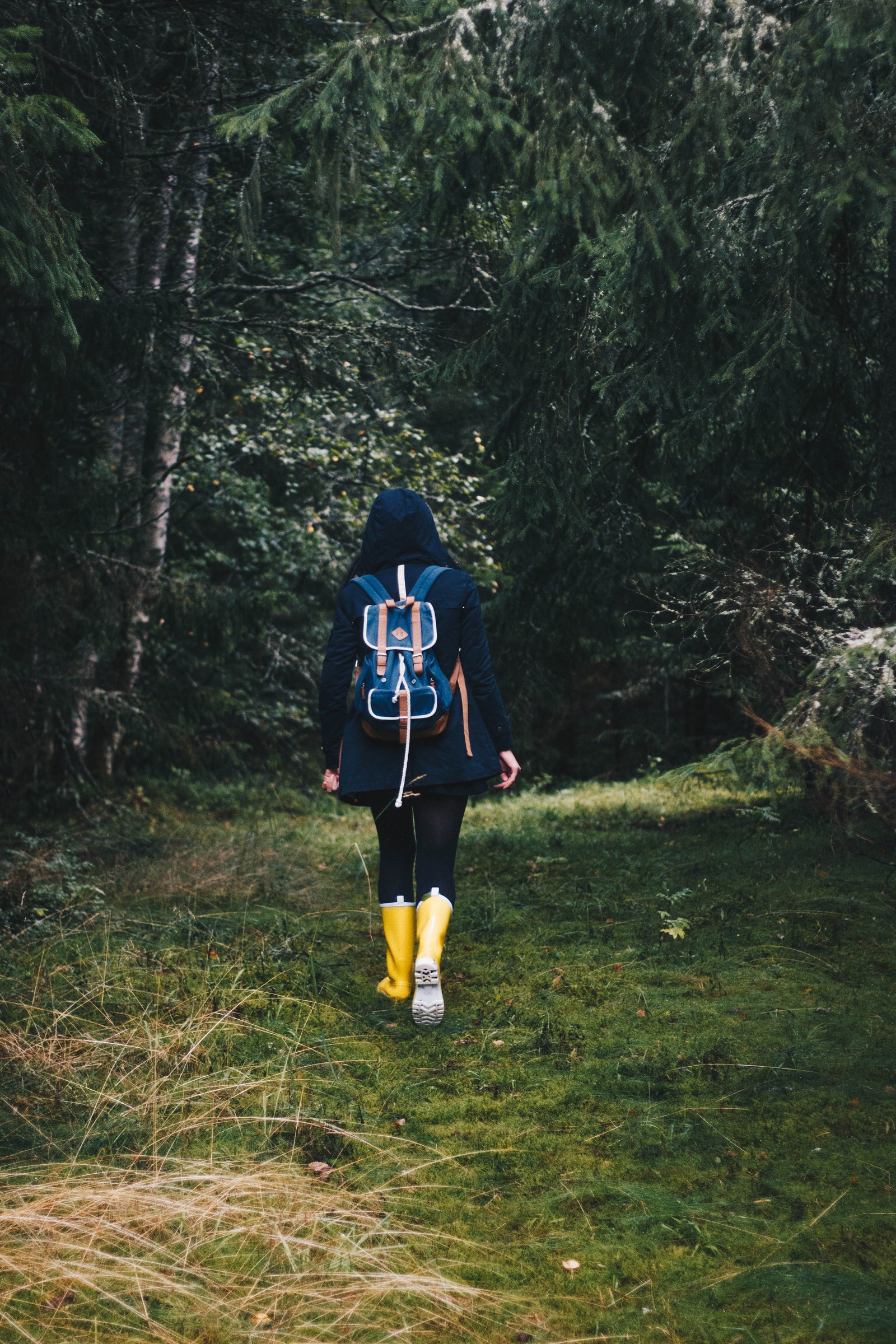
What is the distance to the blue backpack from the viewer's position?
160 inches

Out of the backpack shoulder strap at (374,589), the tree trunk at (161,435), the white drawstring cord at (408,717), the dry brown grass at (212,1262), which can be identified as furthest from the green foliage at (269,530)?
the dry brown grass at (212,1262)

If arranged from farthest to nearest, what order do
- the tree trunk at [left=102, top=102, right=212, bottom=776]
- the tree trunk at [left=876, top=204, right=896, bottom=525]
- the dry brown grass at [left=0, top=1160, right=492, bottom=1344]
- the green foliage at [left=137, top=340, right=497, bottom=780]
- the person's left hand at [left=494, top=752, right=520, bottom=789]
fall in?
1. the green foliage at [left=137, top=340, right=497, bottom=780]
2. the tree trunk at [left=102, top=102, right=212, bottom=776]
3. the tree trunk at [left=876, top=204, right=896, bottom=525]
4. the person's left hand at [left=494, top=752, right=520, bottom=789]
5. the dry brown grass at [left=0, top=1160, right=492, bottom=1344]

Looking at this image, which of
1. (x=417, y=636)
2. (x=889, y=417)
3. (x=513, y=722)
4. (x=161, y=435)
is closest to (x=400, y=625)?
(x=417, y=636)

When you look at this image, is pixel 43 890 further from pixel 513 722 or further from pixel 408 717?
pixel 513 722

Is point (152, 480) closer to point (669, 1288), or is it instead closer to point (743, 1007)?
point (743, 1007)

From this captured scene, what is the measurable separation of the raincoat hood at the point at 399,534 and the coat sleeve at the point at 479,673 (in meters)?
0.25

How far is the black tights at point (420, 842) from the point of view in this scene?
169 inches

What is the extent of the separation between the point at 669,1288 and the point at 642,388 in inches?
161

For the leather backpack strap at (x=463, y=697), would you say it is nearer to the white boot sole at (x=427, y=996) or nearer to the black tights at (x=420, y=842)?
the black tights at (x=420, y=842)

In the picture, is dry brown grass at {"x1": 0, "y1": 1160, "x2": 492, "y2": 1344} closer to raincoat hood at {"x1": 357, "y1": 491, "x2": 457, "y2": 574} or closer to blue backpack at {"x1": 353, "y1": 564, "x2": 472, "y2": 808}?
blue backpack at {"x1": 353, "y1": 564, "x2": 472, "y2": 808}

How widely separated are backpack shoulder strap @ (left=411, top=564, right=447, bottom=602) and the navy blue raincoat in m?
0.02

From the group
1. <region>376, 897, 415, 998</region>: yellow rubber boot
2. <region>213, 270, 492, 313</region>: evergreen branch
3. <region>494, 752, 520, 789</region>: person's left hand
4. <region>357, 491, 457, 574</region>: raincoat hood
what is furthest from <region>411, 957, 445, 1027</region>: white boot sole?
<region>213, 270, 492, 313</region>: evergreen branch

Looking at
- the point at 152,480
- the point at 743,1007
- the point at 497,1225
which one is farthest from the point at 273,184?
the point at 497,1225

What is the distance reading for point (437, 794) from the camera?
4.27m
